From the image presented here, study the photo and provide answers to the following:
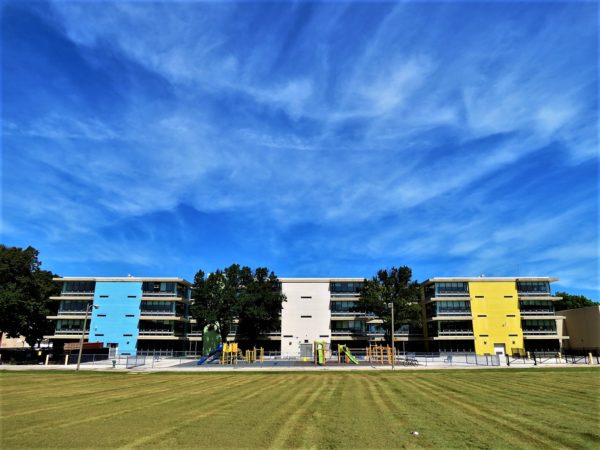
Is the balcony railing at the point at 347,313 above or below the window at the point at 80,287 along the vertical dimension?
below

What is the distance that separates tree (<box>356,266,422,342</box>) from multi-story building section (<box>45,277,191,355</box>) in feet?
121

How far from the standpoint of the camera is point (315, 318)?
8412 centimetres

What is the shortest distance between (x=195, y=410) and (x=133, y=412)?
2.51 m

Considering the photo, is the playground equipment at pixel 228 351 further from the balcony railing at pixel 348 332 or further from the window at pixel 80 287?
the window at pixel 80 287

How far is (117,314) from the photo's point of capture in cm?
7962

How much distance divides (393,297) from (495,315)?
21142 mm

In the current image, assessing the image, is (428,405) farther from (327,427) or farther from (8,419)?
(8,419)

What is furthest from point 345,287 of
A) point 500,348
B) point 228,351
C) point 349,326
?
A: point 228,351

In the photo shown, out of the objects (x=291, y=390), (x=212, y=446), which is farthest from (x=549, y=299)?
(x=212, y=446)

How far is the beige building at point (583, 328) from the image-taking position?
2968 inches

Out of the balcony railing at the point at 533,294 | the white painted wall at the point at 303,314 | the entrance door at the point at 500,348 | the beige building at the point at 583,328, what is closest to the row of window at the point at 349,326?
the white painted wall at the point at 303,314

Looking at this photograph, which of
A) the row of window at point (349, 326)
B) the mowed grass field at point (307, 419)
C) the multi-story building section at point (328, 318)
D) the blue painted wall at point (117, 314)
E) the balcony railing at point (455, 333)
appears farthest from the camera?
the row of window at point (349, 326)

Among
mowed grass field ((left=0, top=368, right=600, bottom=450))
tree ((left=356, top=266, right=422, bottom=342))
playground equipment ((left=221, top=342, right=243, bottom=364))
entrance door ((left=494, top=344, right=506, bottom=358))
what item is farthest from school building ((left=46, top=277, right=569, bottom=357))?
mowed grass field ((left=0, top=368, right=600, bottom=450))

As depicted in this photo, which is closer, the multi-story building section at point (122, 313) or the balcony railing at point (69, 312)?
the multi-story building section at point (122, 313)
